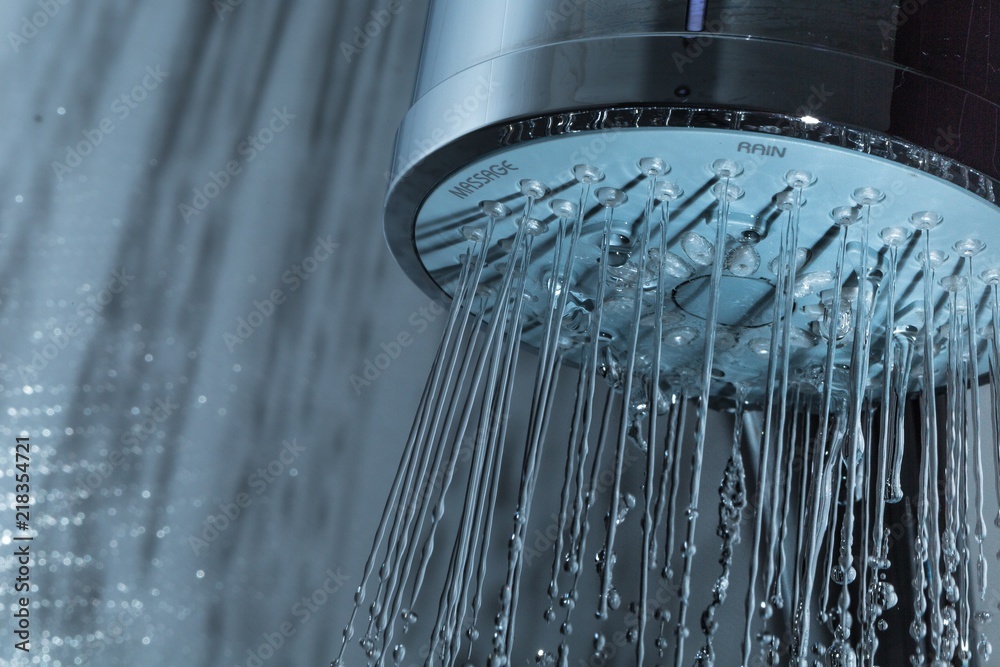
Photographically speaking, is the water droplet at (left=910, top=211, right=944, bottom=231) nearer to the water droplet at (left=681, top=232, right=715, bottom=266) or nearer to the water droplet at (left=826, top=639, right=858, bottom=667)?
the water droplet at (left=681, top=232, right=715, bottom=266)

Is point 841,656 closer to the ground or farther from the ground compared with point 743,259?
closer to the ground

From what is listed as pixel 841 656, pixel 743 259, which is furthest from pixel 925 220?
pixel 841 656

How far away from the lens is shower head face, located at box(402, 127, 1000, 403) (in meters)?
A: 0.37

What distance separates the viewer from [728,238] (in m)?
0.44

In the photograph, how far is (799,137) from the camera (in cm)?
34

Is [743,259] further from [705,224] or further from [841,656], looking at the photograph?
[841,656]

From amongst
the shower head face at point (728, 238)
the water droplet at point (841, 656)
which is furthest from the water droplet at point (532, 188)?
the water droplet at point (841, 656)

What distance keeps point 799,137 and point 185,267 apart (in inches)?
21.2

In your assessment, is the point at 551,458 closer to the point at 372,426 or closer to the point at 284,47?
the point at 372,426

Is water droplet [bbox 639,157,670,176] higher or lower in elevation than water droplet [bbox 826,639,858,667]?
higher

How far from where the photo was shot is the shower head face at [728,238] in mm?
375

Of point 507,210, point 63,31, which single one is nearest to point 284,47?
point 63,31

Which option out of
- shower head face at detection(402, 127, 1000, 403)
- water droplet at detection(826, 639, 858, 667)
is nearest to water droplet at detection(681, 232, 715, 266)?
shower head face at detection(402, 127, 1000, 403)

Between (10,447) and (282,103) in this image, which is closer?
(10,447)
